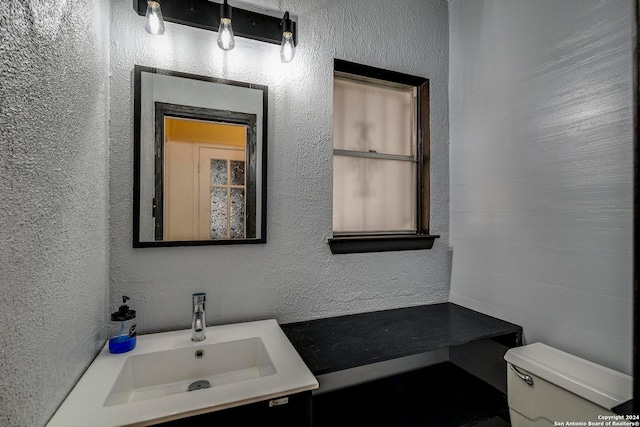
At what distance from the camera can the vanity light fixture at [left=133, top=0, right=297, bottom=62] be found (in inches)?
49.5

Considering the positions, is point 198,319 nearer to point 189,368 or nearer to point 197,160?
point 189,368

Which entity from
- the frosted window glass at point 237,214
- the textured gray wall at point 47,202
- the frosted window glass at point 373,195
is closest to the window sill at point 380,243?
the frosted window glass at point 373,195

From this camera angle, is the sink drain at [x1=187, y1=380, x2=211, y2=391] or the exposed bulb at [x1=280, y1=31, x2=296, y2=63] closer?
the sink drain at [x1=187, y1=380, x2=211, y2=391]

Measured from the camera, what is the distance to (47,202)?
2.45 feet

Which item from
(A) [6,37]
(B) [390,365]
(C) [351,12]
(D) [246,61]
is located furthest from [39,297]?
(C) [351,12]

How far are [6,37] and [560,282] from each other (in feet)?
6.11

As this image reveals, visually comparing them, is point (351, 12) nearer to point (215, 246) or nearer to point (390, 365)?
point (215, 246)

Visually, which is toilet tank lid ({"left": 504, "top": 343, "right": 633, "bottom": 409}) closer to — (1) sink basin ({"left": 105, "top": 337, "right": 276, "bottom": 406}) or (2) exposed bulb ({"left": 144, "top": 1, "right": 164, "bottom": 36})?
(1) sink basin ({"left": 105, "top": 337, "right": 276, "bottom": 406})

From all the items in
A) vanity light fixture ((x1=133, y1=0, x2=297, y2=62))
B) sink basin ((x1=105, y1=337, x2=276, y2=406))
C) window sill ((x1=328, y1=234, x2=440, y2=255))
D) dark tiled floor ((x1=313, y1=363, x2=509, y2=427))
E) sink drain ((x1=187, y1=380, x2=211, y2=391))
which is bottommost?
dark tiled floor ((x1=313, y1=363, x2=509, y2=427))

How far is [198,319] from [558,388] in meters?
1.32

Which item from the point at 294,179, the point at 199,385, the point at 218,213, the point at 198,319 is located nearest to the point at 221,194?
the point at 218,213

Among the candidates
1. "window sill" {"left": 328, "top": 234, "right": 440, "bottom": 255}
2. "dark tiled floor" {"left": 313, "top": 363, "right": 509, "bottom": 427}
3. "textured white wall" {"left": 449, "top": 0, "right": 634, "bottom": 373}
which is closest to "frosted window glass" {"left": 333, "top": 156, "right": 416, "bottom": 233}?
"window sill" {"left": 328, "top": 234, "right": 440, "bottom": 255}

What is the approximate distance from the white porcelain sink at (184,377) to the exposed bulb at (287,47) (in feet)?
4.01

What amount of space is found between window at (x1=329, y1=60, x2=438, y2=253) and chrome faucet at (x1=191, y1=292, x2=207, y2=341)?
657mm
